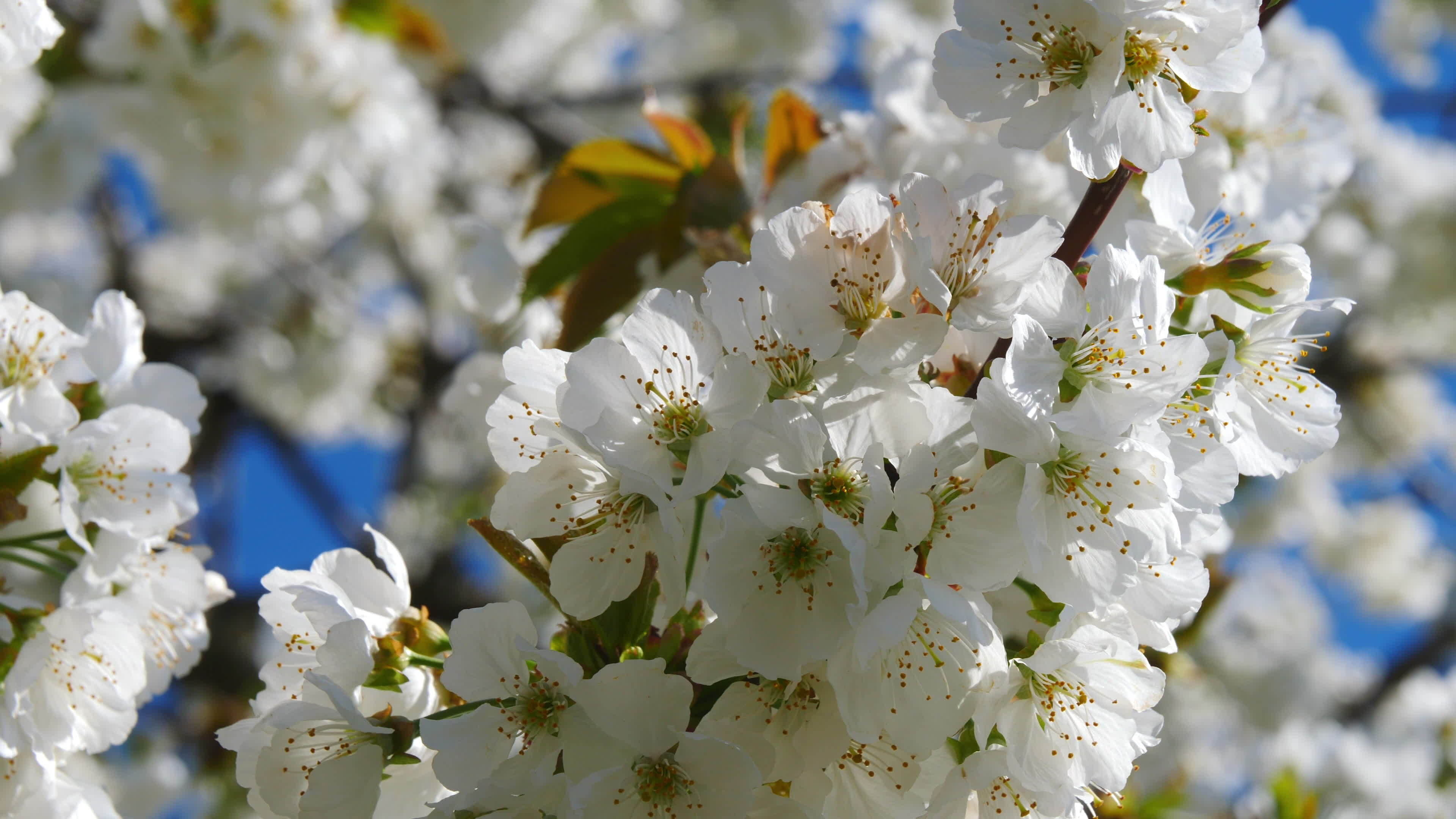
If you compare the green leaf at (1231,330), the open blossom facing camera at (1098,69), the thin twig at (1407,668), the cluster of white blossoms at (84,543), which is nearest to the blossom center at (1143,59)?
the open blossom facing camera at (1098,69)

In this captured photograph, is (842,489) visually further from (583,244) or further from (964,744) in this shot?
(583,244)

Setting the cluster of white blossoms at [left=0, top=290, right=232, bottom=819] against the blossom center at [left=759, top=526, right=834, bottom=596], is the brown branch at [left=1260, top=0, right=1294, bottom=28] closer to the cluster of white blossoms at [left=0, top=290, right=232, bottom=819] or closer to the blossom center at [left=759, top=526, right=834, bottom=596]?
the blossom center at [left=759, top=526, right=834, bottom=596]

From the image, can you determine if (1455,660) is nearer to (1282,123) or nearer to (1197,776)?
(1197,776)

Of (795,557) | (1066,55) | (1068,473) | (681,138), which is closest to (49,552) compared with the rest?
(795,557)

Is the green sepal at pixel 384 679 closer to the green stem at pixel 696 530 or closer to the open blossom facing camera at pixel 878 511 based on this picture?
the open blossom facing camera at pixel 878 511

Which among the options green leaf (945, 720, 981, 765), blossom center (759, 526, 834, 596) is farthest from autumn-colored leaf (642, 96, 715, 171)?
green leaf (945, 720, 981, 765)

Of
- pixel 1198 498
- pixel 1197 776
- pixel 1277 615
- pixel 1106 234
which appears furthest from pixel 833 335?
pixel 1277 615
